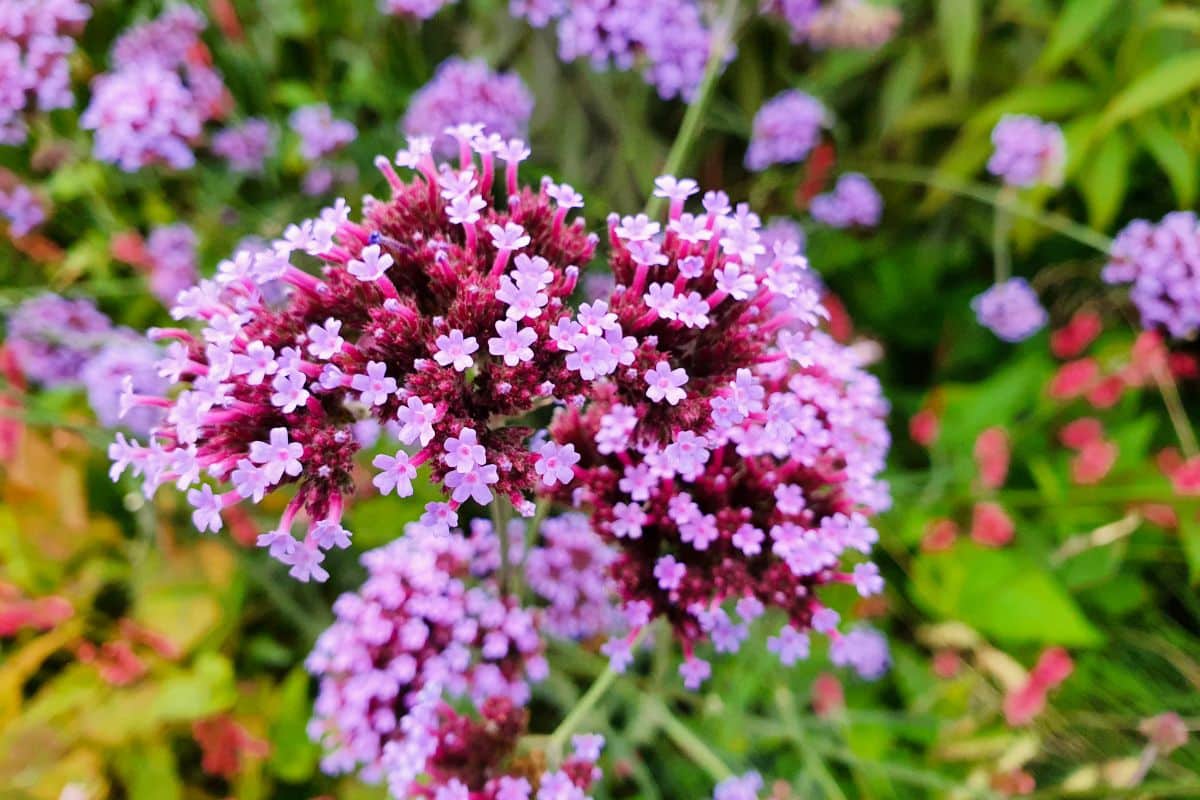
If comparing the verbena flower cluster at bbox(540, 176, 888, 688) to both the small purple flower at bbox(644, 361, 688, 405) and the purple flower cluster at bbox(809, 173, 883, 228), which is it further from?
the purple flower cluster at bbox(809, 173, 883, 228)

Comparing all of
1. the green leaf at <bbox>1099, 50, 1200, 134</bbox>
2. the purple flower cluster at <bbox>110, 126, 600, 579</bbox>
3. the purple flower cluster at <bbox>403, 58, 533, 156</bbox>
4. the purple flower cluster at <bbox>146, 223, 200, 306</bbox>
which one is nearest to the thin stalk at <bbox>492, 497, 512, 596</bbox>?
the purple flower cluster at <bbox>110, 126, 600, 579</bbox>

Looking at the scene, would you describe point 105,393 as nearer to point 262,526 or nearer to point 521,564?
point 262,526

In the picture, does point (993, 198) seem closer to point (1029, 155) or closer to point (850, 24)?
point (1029, 155)

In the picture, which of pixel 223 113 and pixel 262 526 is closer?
pixel 262 526

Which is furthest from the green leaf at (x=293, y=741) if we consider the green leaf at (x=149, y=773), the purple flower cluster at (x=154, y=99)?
the purple flower cluster at (x=154, y=99)

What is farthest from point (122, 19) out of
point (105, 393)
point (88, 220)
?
point (105, 393)

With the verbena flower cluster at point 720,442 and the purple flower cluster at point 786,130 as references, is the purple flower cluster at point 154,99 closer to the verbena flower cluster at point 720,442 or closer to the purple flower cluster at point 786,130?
the verbena flower cluster at point 720,442

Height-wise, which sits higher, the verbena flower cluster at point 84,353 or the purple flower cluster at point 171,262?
the purple flower cluster at point 171,262
